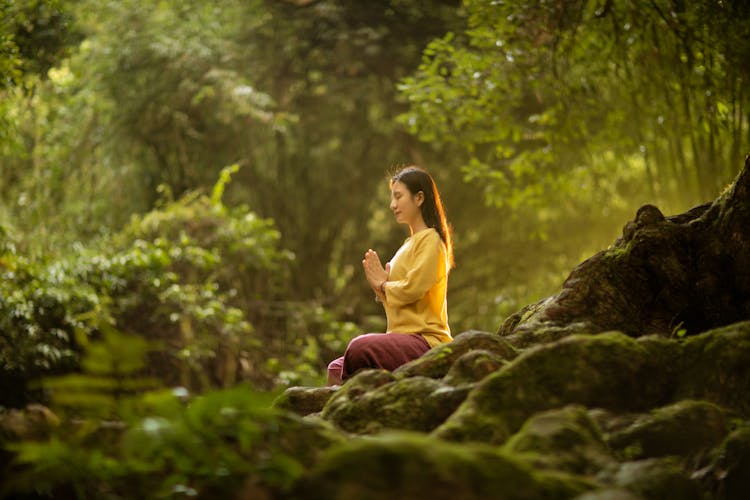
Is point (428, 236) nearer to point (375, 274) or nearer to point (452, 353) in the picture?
point (375, 274)

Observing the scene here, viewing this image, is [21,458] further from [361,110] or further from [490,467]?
[361,110]

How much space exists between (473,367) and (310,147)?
41.8 ft

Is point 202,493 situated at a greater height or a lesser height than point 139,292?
greater

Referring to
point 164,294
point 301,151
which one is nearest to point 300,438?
point 164,294

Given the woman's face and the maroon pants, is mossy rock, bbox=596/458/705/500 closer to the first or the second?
the maroon pants

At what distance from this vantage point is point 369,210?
16391 millimetres

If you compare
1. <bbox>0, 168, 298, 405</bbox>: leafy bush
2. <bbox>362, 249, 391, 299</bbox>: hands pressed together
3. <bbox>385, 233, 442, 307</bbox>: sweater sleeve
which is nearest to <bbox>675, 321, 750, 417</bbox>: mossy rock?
<bbox>385, 233, 442, 307</bbox>: sweater sleeve

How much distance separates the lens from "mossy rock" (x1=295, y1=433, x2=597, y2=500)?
232cm

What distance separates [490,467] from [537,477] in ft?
0.66

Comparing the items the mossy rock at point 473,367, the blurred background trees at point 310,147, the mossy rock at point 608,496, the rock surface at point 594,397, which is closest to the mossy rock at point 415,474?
the rock surface at point 594,397

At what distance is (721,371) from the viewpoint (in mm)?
3695

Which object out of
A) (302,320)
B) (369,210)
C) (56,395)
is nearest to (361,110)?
(369,210)

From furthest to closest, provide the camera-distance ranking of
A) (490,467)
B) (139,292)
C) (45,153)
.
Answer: (45,153), (139,292), (490,467)

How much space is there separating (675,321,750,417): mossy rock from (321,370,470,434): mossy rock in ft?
3.31
